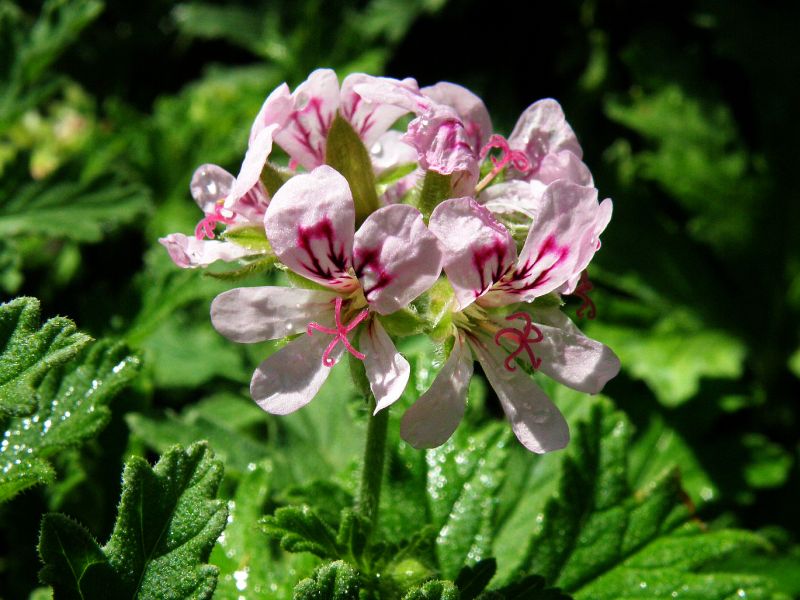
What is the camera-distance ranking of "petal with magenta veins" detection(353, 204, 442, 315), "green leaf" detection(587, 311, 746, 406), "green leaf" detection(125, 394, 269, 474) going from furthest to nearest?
1. "green leaf" detection(587, 311, 746, 406)
2. "green leaf" detection(125, 394, 269, 474)
3. "petal with magenta veins" detection(353, 204, 442, 315)

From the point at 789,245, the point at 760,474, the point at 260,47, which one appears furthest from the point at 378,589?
the point at 260,47

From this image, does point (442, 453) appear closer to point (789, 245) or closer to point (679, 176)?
point (679, 176)

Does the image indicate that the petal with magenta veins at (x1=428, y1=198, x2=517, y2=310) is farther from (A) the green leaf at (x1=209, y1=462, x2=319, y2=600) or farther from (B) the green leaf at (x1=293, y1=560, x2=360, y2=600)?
(A) the green leaf at (x1=209, y1=462, x2=319, y2=600)

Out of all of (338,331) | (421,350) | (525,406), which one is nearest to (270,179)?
(338,331)

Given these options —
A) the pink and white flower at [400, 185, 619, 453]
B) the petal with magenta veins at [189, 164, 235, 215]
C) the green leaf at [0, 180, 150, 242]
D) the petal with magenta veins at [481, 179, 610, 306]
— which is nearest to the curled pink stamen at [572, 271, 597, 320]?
the pink and white flower at [400, 185, 619, 453]

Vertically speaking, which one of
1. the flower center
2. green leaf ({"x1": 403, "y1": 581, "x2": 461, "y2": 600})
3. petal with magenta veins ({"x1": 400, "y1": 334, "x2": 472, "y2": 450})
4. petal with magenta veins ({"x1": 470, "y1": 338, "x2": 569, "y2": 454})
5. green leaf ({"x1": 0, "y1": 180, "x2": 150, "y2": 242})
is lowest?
green leaf ({"x1": 0, "y1": 180, "x2": 150, "y2": 242})

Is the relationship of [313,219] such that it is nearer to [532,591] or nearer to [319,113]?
[319,113]
